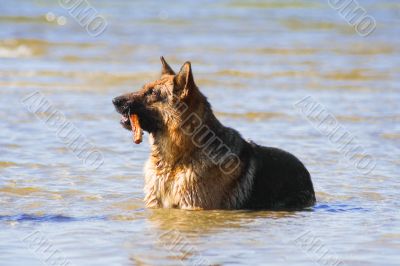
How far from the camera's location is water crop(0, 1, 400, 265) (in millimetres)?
7328

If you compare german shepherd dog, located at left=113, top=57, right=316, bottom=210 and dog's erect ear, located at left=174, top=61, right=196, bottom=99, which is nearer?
dog's erect ear, located at left=174, top=61, right=196, bottom=99

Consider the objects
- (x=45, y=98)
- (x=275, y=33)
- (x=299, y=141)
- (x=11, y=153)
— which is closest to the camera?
(x=11, y=153)

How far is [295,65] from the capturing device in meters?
20.6

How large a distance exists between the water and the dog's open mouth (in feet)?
2.44

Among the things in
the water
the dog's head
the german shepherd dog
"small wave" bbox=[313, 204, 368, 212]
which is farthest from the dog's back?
the dog's head

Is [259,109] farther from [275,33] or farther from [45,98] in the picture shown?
[275,33]

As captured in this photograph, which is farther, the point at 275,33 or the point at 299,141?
the point at 275,33

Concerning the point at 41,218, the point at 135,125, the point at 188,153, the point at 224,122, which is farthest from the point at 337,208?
the point at 224,122

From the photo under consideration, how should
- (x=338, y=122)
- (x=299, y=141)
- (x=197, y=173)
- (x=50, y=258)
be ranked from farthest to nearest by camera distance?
(x=338, y=122) → (x=299, y=141) → (x=197, y=173) → (x=50, y=258)

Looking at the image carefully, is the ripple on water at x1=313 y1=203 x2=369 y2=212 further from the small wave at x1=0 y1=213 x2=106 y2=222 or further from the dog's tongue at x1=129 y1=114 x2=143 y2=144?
the small wave at x1=0 y1=213 x2=106 y2=222

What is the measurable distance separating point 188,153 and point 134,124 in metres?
0.59

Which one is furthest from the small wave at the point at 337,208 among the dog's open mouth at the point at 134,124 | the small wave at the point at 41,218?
the small wave at the point at 41,218

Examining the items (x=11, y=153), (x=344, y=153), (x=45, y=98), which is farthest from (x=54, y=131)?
(x=344, y=153)

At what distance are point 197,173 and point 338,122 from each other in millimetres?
5872
